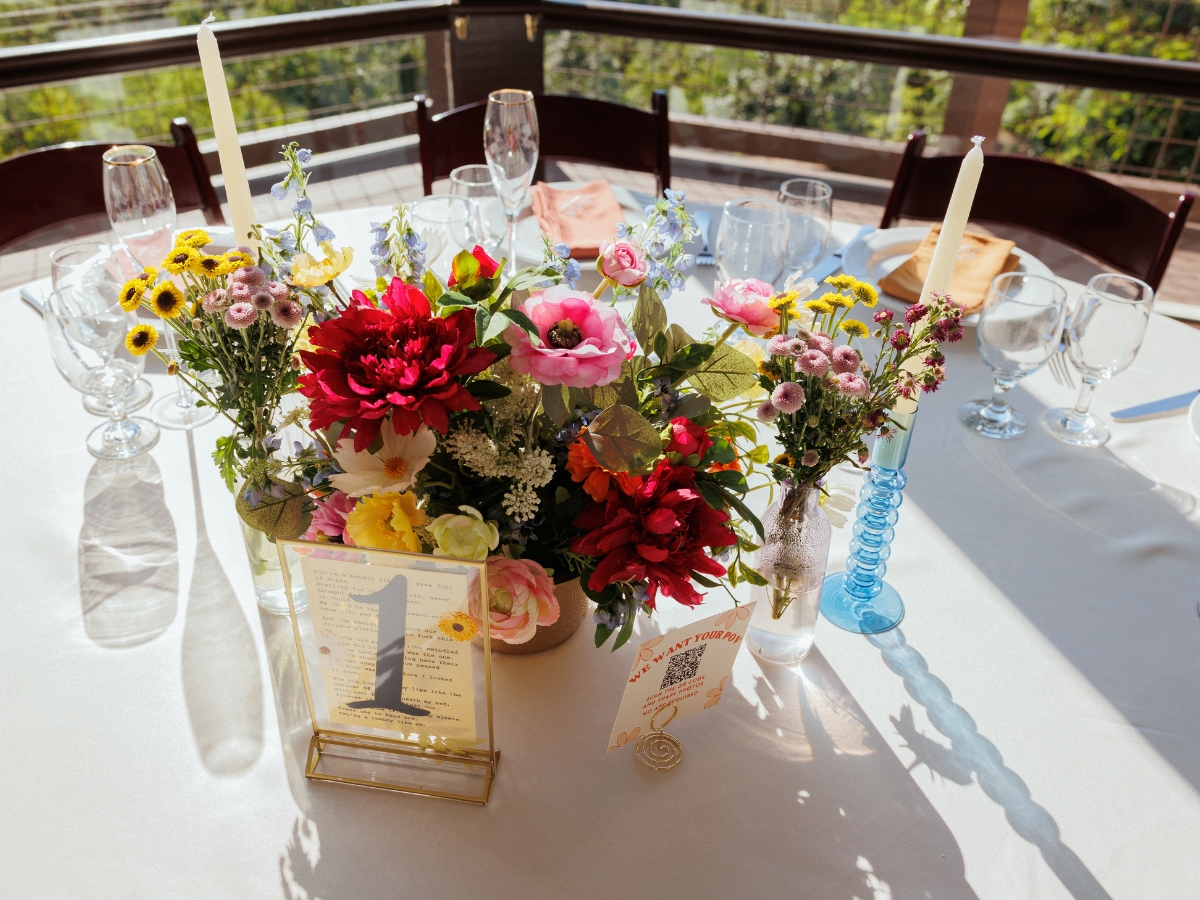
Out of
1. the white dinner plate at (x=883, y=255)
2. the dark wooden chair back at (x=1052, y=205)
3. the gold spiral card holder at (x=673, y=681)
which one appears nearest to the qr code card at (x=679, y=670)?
the gold spiral card holder at (x=673, y=681)

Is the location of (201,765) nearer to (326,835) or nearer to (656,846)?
(326,835)

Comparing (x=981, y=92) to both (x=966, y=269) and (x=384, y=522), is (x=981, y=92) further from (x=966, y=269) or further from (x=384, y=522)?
(x=384, y=522)

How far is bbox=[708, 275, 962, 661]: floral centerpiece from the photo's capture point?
2.11 feet

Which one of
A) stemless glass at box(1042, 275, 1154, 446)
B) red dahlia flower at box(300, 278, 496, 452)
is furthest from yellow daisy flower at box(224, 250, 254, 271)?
stemless glass at box(1042, 275, 1154, 446)

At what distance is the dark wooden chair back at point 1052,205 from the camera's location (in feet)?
5.11

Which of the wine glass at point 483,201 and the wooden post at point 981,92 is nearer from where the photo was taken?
the wine glass at point 483,201

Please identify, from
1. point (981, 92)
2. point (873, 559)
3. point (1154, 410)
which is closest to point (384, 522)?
point (873, 559)

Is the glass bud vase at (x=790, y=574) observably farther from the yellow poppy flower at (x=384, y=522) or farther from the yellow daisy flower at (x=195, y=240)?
the yellow daisy flower at (x=195, y=240)

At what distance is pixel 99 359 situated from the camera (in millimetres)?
1091

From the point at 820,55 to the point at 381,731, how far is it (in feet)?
7.60

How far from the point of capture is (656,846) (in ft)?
2.25

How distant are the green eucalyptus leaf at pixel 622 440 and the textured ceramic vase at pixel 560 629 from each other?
0.21 metres

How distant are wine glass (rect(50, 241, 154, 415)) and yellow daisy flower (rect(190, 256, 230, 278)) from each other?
1.56ft

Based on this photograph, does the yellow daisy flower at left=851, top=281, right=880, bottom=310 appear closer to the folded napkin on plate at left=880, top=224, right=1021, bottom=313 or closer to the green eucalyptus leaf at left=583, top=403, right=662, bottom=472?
the green eucalyptus leaf at left=583, top=403, right=662, bottom=472
